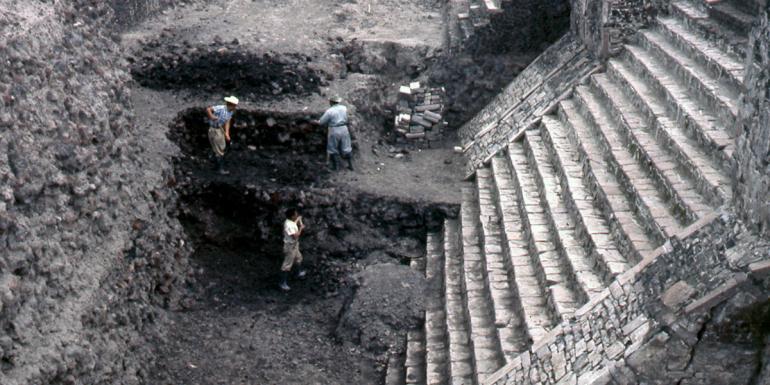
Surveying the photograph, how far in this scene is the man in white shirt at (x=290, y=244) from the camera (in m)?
9.48

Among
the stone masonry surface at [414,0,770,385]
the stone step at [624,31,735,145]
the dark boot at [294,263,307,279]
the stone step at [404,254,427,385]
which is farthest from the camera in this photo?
the dark boot at [294,263,307,279]

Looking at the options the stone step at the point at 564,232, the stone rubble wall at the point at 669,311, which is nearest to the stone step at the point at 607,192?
the stone step at the point at 564,232

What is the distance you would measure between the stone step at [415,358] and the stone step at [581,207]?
2026mm

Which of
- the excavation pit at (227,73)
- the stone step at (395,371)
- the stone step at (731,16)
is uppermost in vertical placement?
the stone step at (731,16)

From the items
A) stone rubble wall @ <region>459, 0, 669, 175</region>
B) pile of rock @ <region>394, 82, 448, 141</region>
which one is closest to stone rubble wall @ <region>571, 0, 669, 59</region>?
stone rubble wall @ <region>459, 0, 669, 175</region>

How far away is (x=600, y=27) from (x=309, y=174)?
14.3 feet

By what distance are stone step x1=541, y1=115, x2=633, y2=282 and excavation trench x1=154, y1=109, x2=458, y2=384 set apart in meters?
1.65

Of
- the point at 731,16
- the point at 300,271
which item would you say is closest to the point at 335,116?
the point at 300,271

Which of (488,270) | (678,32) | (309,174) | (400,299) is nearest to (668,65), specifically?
(678,32)

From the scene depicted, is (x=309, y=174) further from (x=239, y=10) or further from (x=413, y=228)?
(x=239, y=10)

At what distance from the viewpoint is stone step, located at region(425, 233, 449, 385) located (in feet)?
25.0

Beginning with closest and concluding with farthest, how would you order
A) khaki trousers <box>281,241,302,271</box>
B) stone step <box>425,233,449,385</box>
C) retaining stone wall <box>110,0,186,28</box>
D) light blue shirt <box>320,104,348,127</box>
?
stone step <box>425,233,449,385</box>
khaki trousers <box>281,241,302,271</box>
light blue shirt <box>320,104,348,127</box>
retaining stone wall <box>110,0,186,28</box>

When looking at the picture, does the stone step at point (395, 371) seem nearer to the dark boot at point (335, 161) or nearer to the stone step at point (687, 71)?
the dark boot at point (335, 161)

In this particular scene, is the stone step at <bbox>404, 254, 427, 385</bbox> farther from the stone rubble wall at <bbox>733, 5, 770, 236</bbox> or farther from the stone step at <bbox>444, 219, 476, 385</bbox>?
the stone rubble wall at <bbox>733, 5, 770, 236</bbox>
